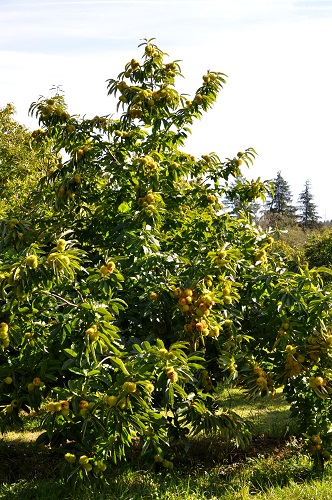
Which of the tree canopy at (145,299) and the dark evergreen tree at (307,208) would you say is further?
the dark evergreen tree at (307,208)

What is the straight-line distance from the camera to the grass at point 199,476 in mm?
3449

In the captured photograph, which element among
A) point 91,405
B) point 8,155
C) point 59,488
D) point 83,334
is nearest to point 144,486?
point 59,488

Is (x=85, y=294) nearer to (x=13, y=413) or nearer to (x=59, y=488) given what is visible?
(x=13, y=413)

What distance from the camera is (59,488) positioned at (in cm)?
355

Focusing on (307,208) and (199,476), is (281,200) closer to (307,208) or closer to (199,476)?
(307,208)

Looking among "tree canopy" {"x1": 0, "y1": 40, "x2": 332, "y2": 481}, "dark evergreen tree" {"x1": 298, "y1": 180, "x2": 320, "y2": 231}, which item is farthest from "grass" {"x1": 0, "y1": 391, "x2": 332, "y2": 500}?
"dark evergreen tree" {"x1": 298, "y1": 180, "x2": 320, "y2": 231}

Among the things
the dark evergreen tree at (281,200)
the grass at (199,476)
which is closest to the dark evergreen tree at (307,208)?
the dark evergreen tree at (281,200)

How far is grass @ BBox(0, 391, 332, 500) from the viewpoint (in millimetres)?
3449

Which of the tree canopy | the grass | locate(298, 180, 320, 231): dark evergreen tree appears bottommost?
the grass

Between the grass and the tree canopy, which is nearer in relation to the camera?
the tree canopy

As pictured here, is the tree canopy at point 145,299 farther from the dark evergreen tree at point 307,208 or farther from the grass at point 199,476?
the dark evergreen tree at point 307,208

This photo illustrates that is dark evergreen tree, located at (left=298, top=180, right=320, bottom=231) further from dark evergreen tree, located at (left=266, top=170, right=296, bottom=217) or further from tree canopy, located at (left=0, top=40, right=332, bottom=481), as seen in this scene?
tree canopy, located at (left=0, top=40, right=332, bottom=481)

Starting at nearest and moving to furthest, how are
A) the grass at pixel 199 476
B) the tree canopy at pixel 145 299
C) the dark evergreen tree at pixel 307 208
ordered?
the tree canopy at pixel 145 299
the grass at pixel 199 476
the dark evergreen tree at pixel 307 208

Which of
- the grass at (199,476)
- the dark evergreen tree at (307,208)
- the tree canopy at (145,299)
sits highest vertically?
the dark evergreen tree at (307,208)
